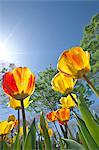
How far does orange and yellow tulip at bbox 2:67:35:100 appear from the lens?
0.94m

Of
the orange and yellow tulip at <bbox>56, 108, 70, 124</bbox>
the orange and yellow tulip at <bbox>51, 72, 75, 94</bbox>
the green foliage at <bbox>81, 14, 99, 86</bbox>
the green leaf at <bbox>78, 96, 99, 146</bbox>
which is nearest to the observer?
the green leaf at <bbox>78, 96, 99, 146</bbox>

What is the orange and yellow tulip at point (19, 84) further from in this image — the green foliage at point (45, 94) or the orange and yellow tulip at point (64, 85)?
the green foliage at point (45, 94)

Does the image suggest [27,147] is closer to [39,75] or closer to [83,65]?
[83,65]

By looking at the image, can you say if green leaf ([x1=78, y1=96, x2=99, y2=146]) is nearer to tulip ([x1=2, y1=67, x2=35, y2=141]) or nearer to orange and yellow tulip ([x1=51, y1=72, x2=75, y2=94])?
tulip ([x1=2, y1=67, x2=35, y2=141])

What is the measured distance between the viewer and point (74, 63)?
36.1 inches

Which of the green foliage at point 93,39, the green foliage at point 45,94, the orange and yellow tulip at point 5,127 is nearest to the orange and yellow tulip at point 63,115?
the orange and yellow tulip at point 5,127

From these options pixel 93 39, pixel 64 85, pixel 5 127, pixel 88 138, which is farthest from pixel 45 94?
pixel 88 138

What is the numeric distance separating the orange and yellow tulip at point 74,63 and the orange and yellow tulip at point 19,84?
12 centimetres

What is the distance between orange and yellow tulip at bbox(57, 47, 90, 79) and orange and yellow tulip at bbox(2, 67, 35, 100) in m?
0.12

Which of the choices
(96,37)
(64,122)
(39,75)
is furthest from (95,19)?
(64,122)

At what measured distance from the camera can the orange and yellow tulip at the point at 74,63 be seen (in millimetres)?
902

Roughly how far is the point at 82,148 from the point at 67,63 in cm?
28

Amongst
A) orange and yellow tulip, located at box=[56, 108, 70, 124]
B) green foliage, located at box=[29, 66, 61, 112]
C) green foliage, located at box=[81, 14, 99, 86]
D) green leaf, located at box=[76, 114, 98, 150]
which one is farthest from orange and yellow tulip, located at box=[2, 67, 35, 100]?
green foliage, located at box=[29, 66, 61, 112]

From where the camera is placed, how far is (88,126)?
77 cm
